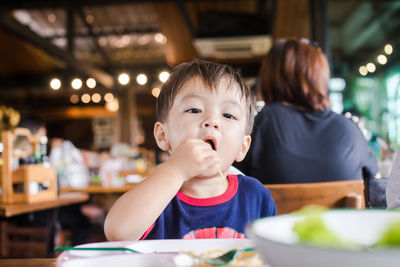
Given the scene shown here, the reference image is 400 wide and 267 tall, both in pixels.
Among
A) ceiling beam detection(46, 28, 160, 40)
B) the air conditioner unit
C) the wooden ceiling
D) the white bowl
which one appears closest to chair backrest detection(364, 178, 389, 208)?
the white bowl

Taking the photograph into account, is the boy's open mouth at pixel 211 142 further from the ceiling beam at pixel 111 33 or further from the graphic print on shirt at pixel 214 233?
the ceiling beam at pixel 111 33

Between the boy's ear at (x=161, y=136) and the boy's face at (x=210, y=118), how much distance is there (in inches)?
1.1

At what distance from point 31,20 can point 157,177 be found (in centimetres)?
1129

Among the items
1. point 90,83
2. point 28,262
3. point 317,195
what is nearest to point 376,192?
point 317,195

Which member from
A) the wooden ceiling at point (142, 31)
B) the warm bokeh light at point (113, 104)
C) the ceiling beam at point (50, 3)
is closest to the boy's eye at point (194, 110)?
the wooden ceiling at point (142, 31)

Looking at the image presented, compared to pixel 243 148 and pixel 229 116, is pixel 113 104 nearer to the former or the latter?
pixel 243 148

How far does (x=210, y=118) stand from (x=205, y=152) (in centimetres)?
13

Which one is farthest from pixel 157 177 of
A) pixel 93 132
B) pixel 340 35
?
pixel 93 132

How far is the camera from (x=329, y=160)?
168cm

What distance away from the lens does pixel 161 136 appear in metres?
0.96

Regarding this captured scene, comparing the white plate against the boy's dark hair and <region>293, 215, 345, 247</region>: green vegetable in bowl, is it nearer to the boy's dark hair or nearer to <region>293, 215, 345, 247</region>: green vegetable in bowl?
<region>293, 215, 345, 247</region>: green vegetable in bowl

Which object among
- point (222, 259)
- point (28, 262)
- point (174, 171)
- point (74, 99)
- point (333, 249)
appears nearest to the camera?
point (333, 249)

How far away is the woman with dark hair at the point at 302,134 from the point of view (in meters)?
1.69

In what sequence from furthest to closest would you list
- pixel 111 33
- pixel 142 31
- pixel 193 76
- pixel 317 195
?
pixel 111 33, pixel 142 31, pixel 317 195, pixel 193 76
